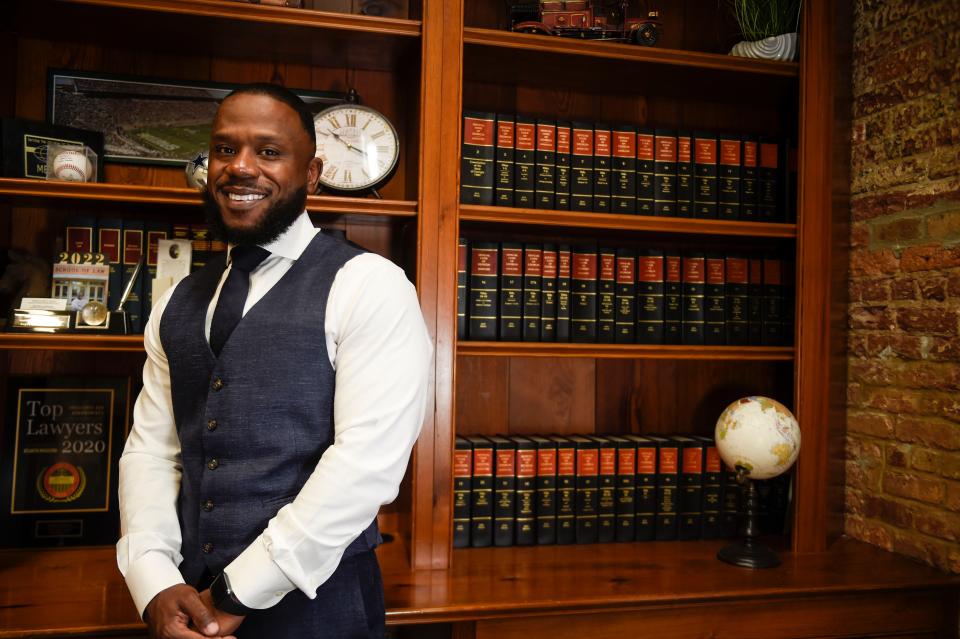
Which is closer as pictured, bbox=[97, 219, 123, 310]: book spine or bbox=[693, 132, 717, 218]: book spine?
bbox=[97, 219, 123, 310]: book spine

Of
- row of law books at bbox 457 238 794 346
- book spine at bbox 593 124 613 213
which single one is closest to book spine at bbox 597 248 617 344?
row of law books at bbox 457 238 794 346

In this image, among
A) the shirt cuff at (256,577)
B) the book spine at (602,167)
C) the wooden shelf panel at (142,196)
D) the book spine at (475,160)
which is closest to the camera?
the shirt cuff at (256,577)

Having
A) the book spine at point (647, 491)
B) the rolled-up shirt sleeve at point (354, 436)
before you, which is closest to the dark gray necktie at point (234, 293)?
the rolled-up shirt sleeve at point (354, 436)

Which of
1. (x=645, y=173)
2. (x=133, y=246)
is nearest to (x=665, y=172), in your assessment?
(x=645, y=173)

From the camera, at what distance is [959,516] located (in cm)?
188

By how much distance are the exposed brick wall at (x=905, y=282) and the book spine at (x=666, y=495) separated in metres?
0.53

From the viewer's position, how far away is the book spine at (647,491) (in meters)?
2.15

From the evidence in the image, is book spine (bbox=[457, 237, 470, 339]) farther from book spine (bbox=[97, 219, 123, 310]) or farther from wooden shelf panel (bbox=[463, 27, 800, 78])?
book spine (bbox=[97, 219, 123, 310])

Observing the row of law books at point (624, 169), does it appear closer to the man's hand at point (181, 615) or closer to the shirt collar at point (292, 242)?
the shirt collar at point (292, 242)

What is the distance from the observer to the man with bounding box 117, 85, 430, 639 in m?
1.23

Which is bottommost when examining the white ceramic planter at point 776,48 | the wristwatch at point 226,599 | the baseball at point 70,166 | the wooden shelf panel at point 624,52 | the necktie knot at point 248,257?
the wristwatch at point 226,599

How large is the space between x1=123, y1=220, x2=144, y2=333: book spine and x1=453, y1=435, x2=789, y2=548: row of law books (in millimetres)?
889

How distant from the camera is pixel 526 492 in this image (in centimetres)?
208

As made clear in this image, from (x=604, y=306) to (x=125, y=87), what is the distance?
1.44m
